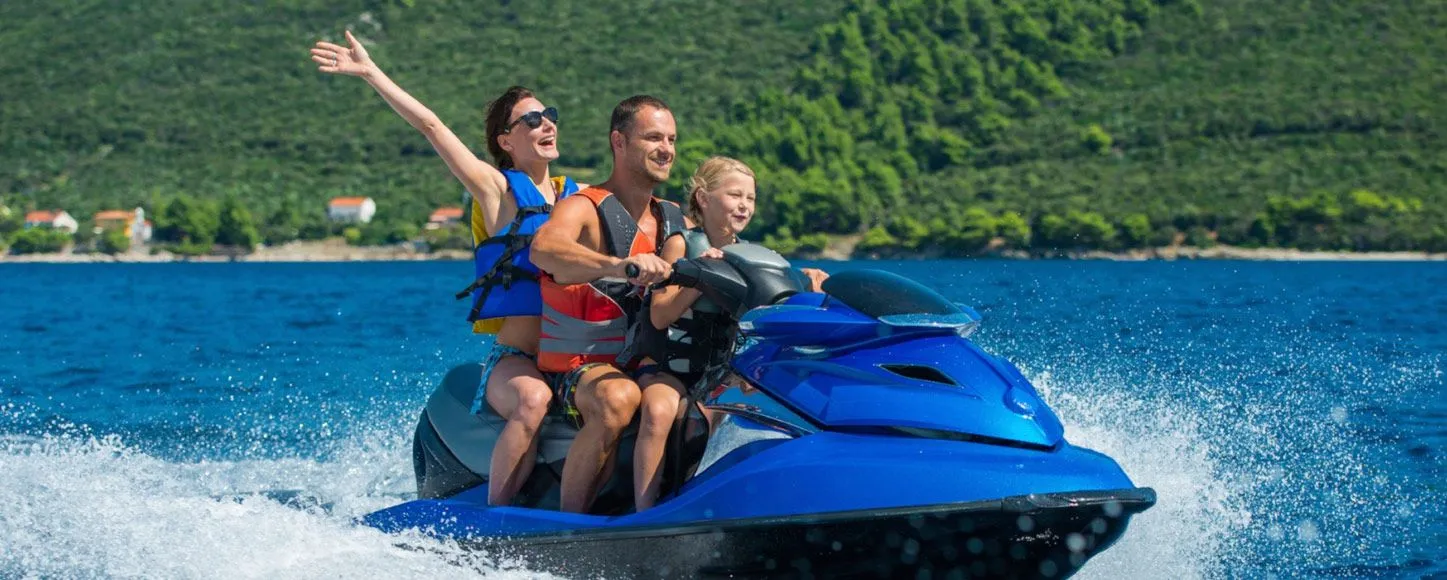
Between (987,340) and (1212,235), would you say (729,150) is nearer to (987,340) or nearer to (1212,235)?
(1212,235)

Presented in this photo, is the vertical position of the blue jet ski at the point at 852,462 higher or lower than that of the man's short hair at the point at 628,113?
lower

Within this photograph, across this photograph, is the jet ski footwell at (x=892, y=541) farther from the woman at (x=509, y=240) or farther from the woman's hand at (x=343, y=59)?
the woman's hand at (x=343, y=59)

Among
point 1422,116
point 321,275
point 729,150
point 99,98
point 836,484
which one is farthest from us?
point 99,98

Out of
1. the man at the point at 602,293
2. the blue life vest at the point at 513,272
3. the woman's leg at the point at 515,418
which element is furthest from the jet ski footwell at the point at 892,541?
the blue life vest at the point at 513,272

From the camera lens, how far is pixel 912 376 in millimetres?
3855

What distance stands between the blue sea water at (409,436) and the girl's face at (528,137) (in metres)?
1.22

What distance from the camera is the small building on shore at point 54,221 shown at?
8019 cm

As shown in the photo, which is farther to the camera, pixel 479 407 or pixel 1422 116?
pixel 1422 116

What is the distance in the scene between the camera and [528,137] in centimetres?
479

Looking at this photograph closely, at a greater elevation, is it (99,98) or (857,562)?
(857,562)

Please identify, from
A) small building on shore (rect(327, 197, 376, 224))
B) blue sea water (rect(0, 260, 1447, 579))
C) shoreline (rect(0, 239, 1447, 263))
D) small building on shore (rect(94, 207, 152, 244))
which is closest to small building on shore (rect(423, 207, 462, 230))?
shoreline (rect(0, 239, 1447, 263))

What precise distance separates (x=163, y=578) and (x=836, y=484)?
209cm

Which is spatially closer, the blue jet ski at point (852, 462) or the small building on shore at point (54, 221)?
the blue jet ski at point (852, 462)

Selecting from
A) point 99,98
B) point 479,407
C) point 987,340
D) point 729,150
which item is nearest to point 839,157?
point 729,150
